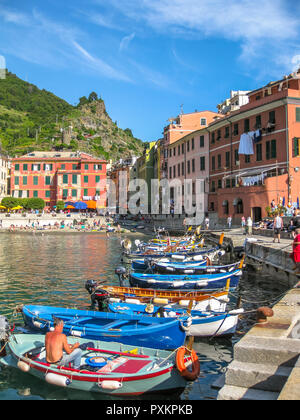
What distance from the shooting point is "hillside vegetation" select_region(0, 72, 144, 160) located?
125863 millimetres

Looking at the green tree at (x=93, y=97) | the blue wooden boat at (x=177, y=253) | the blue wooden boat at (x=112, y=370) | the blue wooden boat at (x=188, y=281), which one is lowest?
the blue wooden boat at (x=112, y=370)

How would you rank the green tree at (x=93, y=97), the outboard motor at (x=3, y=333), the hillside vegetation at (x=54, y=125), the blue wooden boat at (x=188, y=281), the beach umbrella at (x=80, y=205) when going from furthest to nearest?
the green tree at (x=93, y=97)
the hillside vegetation at (x=54, y=125)
the beach umbrella at (x=80, y=205)
the blue wooden boat at (x=188, y=281)
the outboard motor at (x=3, y=333)

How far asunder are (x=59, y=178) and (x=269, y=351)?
7685 cm

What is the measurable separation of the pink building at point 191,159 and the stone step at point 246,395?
49020 mm

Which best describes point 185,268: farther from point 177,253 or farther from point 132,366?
point 132,366

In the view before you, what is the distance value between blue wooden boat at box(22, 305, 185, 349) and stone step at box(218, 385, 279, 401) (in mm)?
4112

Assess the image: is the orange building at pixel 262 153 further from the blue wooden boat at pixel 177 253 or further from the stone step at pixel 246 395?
the stone step at pixel 246 395

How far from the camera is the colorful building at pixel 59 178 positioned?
80.2 meters

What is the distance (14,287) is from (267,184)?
25.9 meters

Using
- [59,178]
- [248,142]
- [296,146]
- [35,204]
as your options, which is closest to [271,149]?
[296,146]

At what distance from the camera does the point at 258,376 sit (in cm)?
630

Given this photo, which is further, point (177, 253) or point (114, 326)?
point (177, 253)

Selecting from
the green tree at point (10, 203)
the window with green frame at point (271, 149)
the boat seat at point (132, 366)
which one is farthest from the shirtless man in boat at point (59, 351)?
the green tree at point (10, 203)
